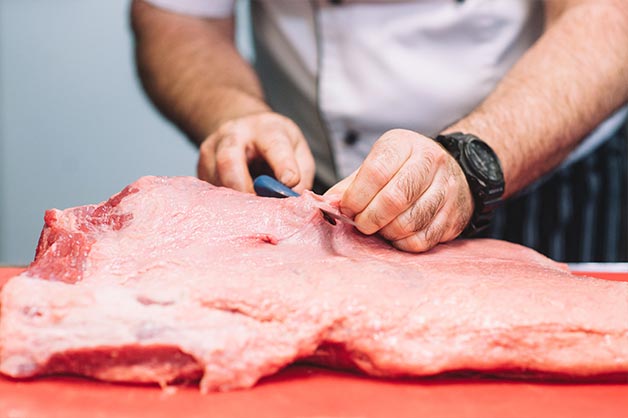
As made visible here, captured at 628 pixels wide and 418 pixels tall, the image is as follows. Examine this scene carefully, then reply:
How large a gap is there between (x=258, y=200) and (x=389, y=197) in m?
0.27

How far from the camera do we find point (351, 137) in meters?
2.42

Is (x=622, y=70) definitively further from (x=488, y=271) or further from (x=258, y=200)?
(x=258, y=200)

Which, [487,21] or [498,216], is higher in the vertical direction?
[487,21]

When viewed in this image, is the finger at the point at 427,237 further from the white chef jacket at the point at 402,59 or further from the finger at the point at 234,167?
the white chef jacket at the point at 402,59

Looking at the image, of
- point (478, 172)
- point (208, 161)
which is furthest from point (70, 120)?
point (478, 172)

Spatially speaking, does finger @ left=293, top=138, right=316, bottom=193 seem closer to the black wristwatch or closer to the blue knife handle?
the blue knife handle

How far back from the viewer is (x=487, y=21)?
2.29 metres

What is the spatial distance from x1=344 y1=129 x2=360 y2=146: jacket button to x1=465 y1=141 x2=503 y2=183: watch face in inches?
32.9

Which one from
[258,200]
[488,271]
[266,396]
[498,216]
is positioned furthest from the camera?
[498,216]

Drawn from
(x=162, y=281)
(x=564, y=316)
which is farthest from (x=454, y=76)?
(x=162, y=281)

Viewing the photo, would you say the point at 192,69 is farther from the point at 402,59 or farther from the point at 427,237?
the point at 427,237

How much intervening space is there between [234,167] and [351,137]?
2.44ft

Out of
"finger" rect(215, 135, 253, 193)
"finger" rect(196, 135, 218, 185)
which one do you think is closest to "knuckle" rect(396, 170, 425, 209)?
"finger" rect(215, 135, 253, 193)

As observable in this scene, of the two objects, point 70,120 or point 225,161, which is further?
point 70,120
